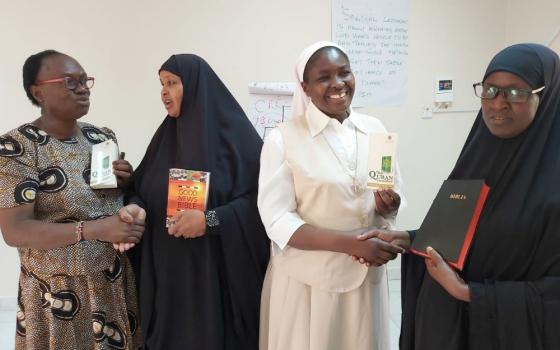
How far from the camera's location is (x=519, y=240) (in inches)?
40.7

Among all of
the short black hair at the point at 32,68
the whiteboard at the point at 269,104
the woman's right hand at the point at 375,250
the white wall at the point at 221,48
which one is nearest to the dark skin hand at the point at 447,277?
the woman's right hand at the point at 375,250

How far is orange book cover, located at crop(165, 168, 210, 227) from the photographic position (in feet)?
4.72

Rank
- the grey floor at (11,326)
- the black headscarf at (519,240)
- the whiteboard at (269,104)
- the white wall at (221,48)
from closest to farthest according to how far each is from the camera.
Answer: the black headscarf at (519,240)
the grey floor at (11,326)
the white wall at (221,48)
the whiteboard at (269,104)

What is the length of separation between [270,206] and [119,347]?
818 mm

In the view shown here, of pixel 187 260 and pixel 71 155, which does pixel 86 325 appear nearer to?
pixel 187 260

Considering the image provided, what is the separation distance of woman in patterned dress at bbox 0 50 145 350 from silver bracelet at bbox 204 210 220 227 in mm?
239

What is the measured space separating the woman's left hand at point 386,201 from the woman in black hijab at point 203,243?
0.48 m

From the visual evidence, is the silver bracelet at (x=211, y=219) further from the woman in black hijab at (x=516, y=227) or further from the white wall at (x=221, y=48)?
the white wall at (x=221, y=48)

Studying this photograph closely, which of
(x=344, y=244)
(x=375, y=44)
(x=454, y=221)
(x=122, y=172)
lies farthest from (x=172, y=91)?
(x=375, y=44)

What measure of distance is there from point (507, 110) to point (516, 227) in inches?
11.6

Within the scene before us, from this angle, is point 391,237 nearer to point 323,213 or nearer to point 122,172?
point 323,213

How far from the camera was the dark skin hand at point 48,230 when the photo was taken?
1380 millimetres

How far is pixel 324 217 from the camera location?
137 cm

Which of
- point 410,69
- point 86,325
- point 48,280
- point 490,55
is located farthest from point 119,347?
point 490,55
